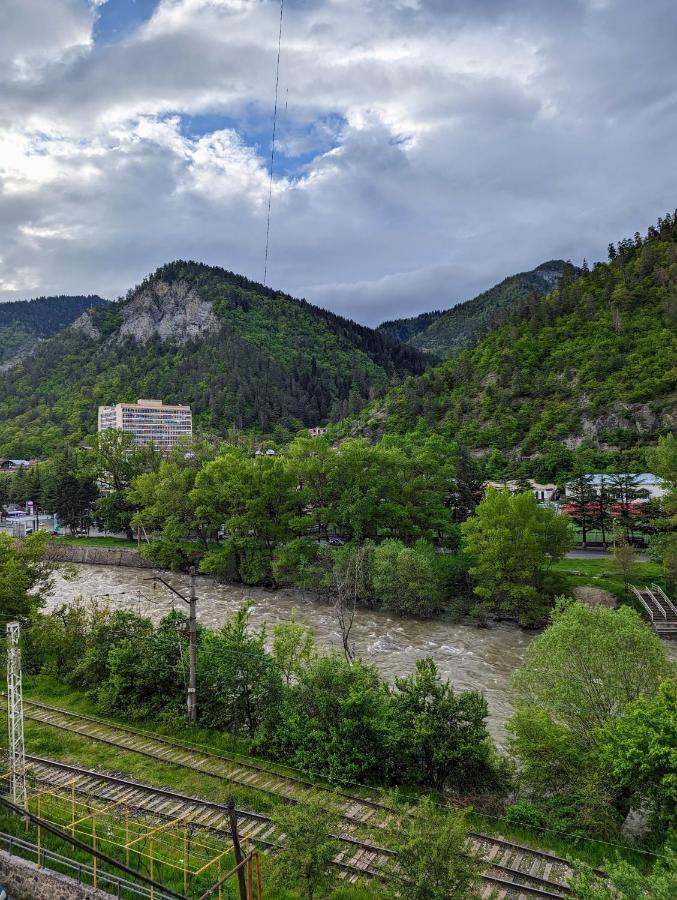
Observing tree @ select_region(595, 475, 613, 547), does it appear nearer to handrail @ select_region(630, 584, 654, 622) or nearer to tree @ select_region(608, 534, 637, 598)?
tree @ select_region(608, 534, 637, 598)

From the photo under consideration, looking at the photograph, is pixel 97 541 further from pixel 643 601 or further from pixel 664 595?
pixel 664 595

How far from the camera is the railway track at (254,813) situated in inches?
519

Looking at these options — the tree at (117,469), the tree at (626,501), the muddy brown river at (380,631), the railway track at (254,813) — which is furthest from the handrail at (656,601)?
the tree at (117,469)

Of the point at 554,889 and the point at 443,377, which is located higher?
the point at 443,377

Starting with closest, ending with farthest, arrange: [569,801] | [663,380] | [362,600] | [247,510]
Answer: [569,801] < [362,600] < [247,510] < [663,380]

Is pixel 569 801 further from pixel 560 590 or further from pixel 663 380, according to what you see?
pixel 663 380

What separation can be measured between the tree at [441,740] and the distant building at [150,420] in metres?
133

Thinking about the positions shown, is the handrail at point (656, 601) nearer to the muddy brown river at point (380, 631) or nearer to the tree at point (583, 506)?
the muddy brown river at point (380, 631)

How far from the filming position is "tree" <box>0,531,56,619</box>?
88.6 feet

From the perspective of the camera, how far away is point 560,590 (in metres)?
39.1

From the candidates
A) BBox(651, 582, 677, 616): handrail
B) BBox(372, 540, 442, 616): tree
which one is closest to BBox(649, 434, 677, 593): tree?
BBox(651, 582, 677, 616): handrail

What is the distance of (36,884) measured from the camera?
42.6 ft

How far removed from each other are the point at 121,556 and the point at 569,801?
56399 mm

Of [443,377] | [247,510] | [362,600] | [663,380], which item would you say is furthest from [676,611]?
[443,377]
